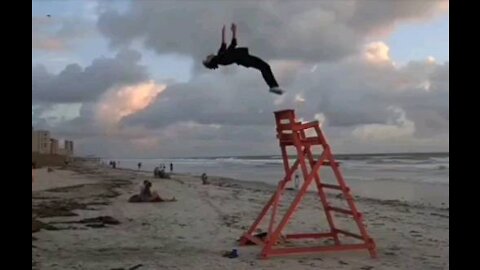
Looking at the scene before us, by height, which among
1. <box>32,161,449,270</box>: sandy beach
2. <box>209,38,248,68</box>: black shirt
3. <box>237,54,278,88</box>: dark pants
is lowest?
<box>32,161,449,270</box>: sandy beach

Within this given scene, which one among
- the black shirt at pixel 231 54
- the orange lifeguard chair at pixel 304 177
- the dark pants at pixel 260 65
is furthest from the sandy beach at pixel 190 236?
the black shirt at pixel 231 54

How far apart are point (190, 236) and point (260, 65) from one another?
455 centimetres

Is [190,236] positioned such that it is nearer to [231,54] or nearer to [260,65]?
[260,65]

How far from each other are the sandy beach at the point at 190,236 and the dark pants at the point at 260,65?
250cm

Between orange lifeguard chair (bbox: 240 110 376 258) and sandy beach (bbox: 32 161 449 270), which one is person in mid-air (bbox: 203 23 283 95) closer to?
orange lifeguard chair (bbox: 240 110 376 258)

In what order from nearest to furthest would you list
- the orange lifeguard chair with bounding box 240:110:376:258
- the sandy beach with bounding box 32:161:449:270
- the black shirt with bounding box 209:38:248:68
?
the black shirt with bounding box 209:38:248:68, the sandy beach with bounding box 32:161:449:270, the orange lifeguard chair with bounding box 240:110:376:258

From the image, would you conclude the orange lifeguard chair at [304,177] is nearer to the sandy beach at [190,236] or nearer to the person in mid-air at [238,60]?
the sandy beach at [190,236]

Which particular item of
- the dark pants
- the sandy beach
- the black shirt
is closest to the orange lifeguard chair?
the sandy beach

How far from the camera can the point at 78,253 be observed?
7.43 meters

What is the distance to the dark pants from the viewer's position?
17.3 ft

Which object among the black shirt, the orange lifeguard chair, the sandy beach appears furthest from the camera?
the orange lifeguard chair

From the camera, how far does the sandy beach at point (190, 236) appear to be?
694cm

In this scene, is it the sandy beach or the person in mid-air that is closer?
the person in mid-air
